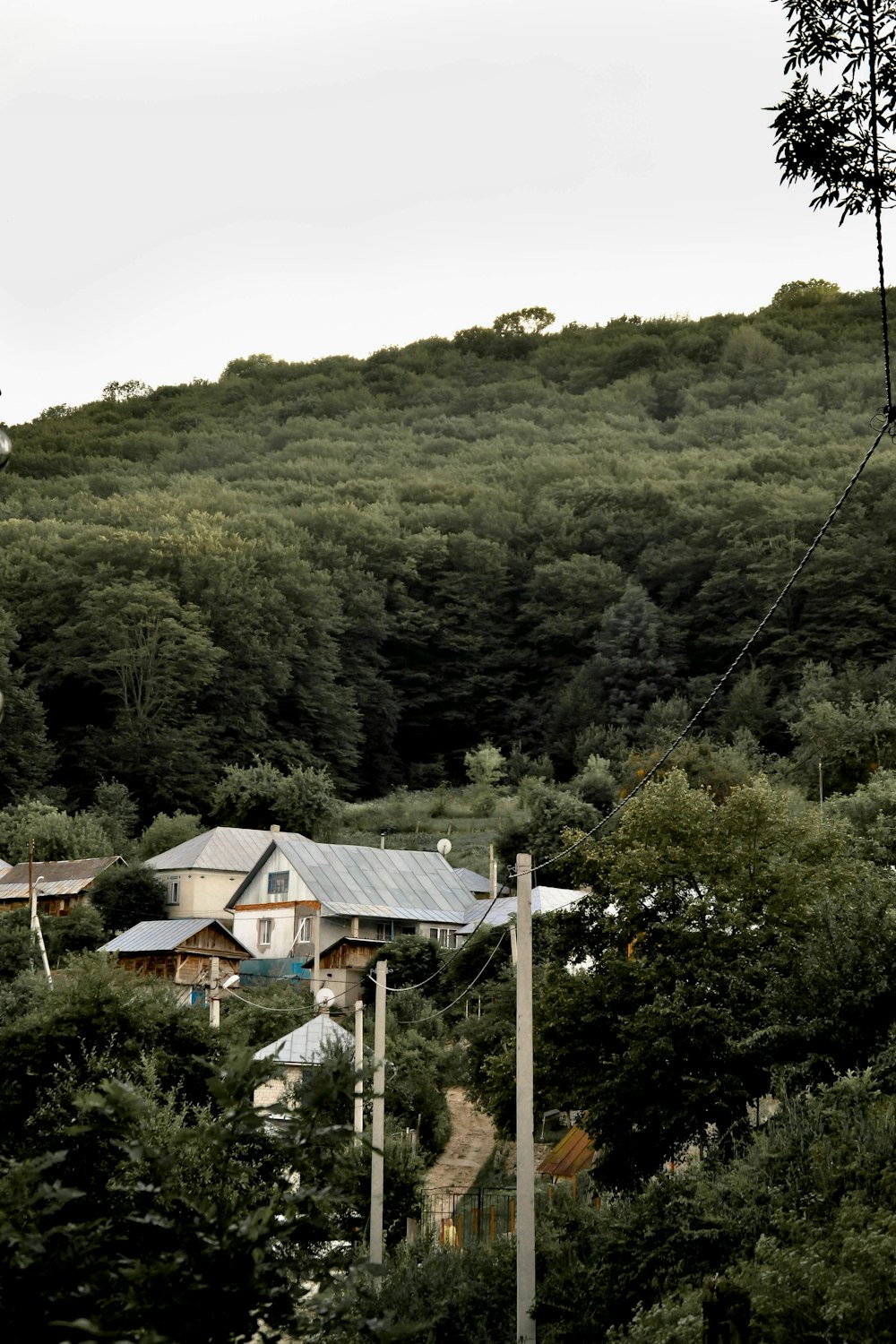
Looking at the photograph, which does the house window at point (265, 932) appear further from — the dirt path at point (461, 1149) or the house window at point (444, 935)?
the dirt path at point (461, 1149)

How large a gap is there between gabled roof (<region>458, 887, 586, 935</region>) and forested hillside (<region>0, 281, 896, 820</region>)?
547 inches

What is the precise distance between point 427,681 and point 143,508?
64.7 feet

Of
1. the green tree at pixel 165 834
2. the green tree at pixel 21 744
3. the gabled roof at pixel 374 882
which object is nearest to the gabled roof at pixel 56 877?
the green tree at pixel 165 834

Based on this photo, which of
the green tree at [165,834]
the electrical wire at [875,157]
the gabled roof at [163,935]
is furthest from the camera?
the green tree at [165,834]

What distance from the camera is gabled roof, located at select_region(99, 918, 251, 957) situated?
2007 inches

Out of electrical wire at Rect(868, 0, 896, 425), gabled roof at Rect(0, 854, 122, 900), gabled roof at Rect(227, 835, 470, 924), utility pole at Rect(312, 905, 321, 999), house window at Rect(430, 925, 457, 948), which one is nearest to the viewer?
electrical wire at Rect(868, 0, 896, 425)

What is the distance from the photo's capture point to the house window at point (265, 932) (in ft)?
176

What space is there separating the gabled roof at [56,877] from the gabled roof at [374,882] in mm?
5348

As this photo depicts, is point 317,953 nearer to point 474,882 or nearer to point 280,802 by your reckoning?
point 474,882

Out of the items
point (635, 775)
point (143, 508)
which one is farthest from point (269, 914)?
point (143, 508)

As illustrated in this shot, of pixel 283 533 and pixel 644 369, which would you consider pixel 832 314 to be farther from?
pixel 283 533

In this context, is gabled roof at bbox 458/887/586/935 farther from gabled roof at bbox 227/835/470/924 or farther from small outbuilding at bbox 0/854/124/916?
small outbuilding at bbox 0/854/124/916

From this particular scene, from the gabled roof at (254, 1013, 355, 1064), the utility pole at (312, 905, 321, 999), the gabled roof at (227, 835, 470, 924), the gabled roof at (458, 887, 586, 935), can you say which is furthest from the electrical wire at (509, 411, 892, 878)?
the gabled roof at (227, 835, 470, 924)

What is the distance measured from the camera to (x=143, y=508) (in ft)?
323
